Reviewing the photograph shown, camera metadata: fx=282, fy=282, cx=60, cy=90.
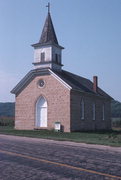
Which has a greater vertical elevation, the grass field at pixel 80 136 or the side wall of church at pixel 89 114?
the side wall of church at pixel 89 114

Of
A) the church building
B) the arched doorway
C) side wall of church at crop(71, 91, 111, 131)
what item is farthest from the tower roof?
side wall of church at crop(71, 91, 111, 131)

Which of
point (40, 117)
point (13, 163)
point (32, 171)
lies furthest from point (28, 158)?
point (40, 117)

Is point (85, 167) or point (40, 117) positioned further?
point (40, 117)

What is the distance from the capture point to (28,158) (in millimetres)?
10758

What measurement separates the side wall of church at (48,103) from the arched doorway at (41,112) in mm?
362

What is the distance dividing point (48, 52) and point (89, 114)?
8.85 meters

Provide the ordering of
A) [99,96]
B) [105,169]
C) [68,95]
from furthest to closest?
[99,96], [68,95], [105,169]

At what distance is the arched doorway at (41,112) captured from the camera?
31.3m

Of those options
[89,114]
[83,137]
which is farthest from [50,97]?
[83,137]

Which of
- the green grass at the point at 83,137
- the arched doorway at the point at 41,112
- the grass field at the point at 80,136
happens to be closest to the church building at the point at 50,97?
the arched doorway at the point at 41,112

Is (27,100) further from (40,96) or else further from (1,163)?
(1,163)

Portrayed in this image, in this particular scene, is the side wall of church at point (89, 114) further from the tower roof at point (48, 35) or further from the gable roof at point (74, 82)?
the tower roof at point (48, 35)

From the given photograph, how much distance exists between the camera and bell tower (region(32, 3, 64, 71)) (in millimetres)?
32281

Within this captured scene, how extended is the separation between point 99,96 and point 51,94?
850 centimetres
